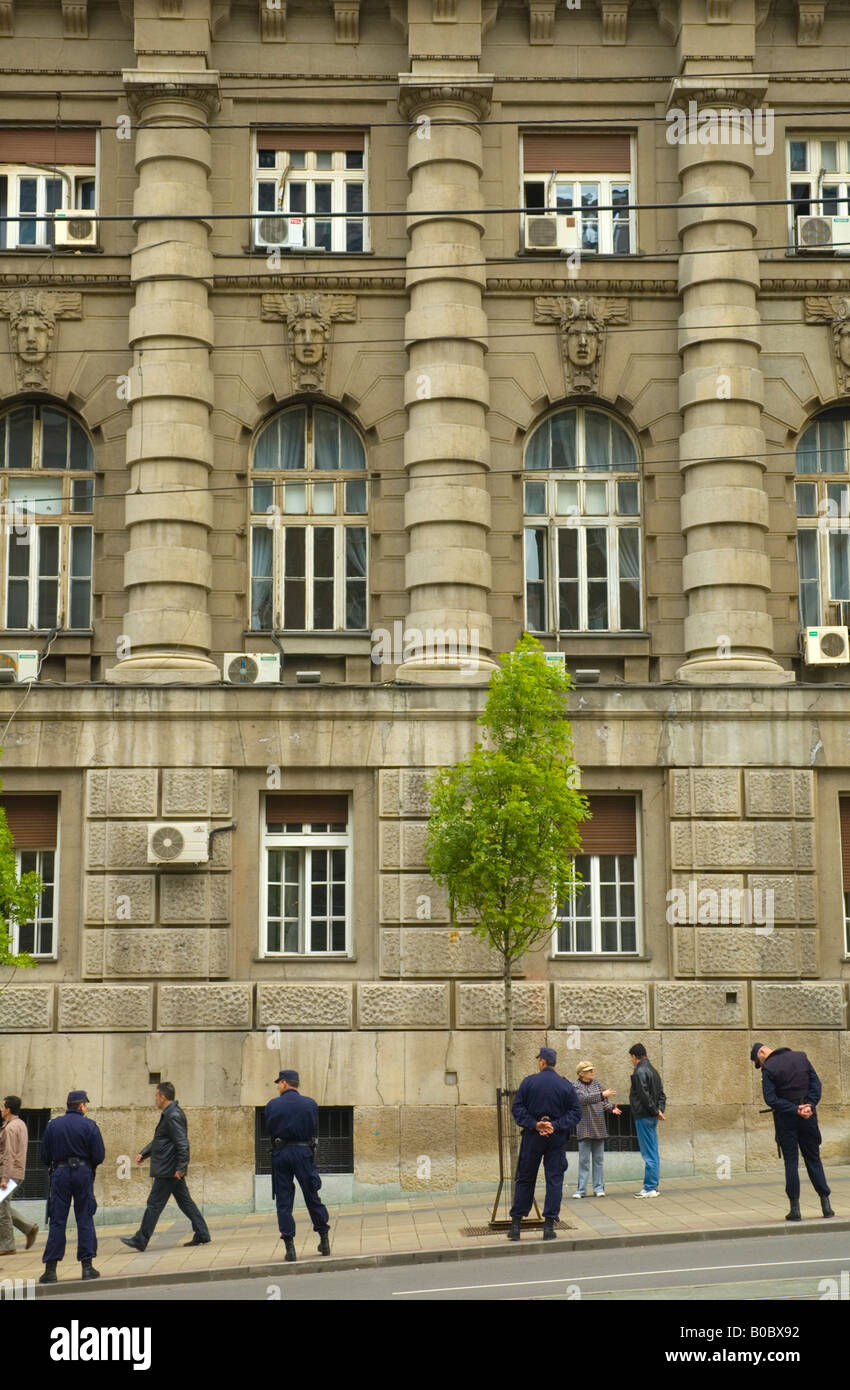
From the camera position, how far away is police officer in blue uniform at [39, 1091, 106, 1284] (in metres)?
16.0

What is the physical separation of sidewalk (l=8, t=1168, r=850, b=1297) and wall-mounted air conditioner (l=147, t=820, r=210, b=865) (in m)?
4.43

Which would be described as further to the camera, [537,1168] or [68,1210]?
[537,1168]

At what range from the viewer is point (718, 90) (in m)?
22.8

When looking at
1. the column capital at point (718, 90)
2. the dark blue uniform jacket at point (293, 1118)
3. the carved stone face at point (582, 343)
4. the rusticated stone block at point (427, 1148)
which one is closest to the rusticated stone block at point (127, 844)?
the rusticated stone block at point (427, 1148)

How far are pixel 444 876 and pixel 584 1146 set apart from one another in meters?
3.85

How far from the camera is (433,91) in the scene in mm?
22781

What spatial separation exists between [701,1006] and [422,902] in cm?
387

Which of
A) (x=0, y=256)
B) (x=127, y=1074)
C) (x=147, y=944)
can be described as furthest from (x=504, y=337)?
(x=127, y=1074)

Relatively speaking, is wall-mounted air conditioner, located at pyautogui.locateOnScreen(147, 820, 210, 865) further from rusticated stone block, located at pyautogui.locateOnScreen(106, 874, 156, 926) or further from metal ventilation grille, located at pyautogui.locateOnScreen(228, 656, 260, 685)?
metal ventilation grille, located at pyautogui.locateOnScreen(228, 656, 260, 685)

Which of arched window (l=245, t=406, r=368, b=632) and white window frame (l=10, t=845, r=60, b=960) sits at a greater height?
arched window (l=245, t=406, r=368, b=632)

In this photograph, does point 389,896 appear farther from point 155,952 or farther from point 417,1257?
point 417,1257

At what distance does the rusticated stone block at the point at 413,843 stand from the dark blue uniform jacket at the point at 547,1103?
4933 millimetres

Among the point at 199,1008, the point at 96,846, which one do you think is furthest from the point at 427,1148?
the point at 96,846

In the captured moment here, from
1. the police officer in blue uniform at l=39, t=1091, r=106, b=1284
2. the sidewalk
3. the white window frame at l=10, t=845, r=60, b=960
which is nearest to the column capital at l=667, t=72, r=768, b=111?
the white window frame at l=10, t=845, r=60, b=960
